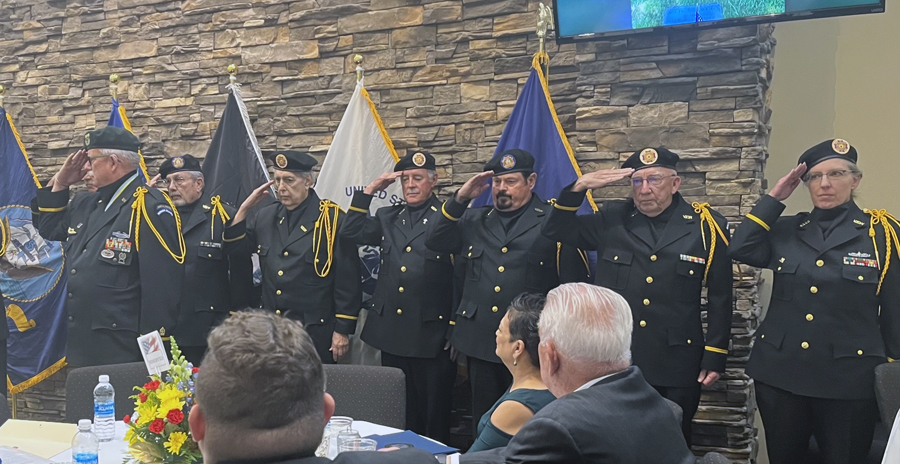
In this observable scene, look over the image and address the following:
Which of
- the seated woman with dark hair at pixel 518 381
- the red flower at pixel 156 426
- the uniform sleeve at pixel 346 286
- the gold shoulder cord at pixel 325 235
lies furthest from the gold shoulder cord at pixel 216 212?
the red flower at pixel 156 426

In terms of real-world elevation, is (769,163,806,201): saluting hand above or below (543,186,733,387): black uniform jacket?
above

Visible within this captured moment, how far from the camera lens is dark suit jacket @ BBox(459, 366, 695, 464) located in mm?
1512

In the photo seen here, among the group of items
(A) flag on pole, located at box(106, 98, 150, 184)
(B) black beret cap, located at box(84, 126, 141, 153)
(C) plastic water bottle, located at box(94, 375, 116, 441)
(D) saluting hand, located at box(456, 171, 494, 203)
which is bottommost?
(C) plastic water bottle, located at box(94, 375, 116, 441)

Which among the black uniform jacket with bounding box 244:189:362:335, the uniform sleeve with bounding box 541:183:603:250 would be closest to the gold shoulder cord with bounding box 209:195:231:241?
the black uniform jacket with bounding box 244:189:362:335

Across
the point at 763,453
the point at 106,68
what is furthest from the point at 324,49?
the point at 763,453

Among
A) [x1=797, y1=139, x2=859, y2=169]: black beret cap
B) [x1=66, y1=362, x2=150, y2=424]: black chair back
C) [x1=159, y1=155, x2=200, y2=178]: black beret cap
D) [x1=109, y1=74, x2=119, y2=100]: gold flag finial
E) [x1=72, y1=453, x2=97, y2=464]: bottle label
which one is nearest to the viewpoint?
[x1=72, y1=453, x2=97, y2=464]: bottle label

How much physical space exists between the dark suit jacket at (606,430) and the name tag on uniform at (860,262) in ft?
5.15

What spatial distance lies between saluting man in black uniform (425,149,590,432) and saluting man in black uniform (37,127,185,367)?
4.05 feet

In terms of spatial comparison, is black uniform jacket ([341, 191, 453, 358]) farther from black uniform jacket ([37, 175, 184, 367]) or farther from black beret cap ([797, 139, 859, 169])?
black beret cap ([797, 139, 859, 169])

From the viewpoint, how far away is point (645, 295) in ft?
10.5

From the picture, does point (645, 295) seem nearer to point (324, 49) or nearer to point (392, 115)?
point (392, 115)

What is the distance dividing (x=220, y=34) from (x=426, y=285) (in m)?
2.30

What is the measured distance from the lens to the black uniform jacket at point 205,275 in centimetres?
402

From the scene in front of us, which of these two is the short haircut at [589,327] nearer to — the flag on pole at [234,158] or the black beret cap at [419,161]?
the black beret cap at [419,161]
